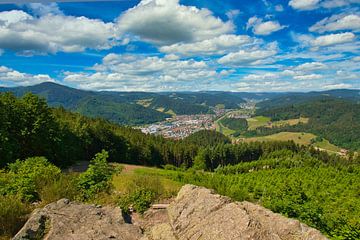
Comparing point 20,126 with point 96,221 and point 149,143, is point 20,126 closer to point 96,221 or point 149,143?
point 96,221

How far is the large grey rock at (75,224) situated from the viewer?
6855 millimetres

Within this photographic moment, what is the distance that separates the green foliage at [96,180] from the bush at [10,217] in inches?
122

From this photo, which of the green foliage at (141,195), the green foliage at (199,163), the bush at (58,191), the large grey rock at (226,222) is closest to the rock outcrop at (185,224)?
the large grey rock at (226,222)

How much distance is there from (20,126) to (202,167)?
61.6 meters

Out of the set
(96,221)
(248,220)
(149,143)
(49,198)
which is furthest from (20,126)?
(149,143)

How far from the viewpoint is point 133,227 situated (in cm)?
812

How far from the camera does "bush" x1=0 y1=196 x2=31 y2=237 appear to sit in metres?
7.43

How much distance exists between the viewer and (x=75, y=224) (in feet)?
24.7

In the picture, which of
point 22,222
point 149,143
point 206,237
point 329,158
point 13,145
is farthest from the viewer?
point 329,158

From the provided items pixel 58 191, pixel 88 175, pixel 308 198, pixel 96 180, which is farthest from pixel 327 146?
pixel 58 191

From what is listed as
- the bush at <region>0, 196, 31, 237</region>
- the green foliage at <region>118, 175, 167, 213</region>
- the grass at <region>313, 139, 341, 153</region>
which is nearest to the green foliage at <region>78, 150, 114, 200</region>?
the green foliage at <region>118, 175, 167, 213</region>

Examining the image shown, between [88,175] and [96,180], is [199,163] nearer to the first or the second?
[96,180]

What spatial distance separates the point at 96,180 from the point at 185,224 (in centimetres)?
631

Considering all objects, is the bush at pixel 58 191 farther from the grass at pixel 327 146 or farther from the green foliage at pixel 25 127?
the grass at pixel 327 146
